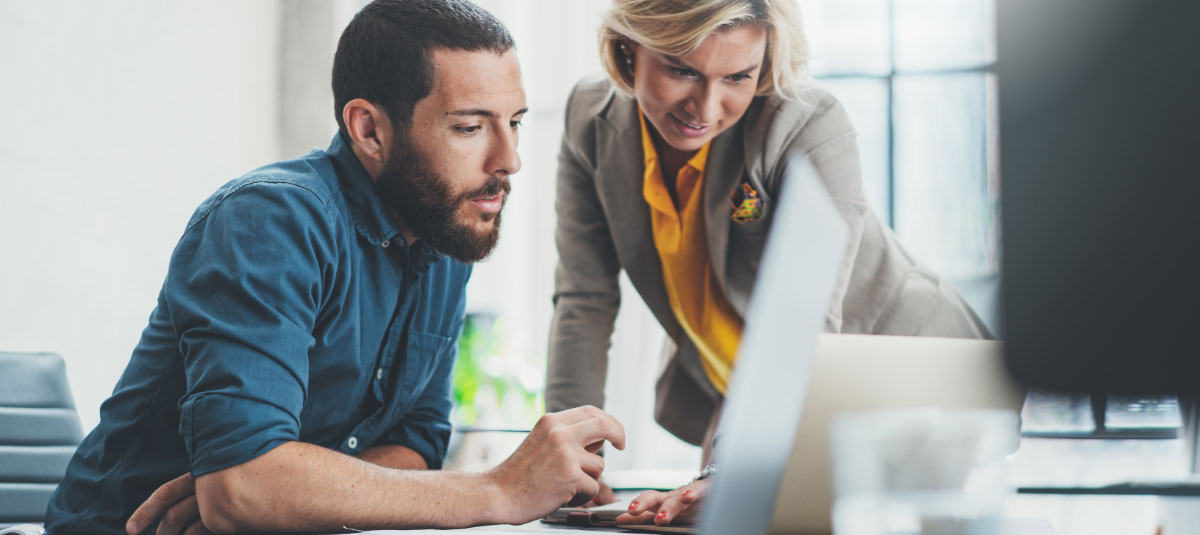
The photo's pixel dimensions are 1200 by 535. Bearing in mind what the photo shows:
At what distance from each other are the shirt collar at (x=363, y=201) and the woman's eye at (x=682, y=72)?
1.55ft

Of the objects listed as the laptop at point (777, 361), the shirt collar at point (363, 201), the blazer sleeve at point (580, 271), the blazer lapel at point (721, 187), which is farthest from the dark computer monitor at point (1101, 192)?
the blazer sleeve at point (580, 271)

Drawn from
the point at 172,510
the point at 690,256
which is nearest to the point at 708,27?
the point at 690,256

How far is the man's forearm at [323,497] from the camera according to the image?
0.86 metres

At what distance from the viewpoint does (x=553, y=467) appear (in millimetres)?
932

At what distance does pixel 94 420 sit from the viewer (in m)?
2.88

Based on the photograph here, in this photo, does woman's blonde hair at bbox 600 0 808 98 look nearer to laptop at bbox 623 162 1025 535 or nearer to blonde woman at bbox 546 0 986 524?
blonde woman at bbox 546 0 986 524

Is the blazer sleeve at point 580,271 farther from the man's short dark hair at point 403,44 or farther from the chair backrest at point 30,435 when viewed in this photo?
the chair backrest at point 30,435

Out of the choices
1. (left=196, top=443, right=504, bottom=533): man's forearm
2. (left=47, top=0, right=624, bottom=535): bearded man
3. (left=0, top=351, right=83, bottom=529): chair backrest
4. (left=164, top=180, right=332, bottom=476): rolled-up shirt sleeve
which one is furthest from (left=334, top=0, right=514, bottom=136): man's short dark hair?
(left=0, top=351, right=83, bottom=529): chair backrest

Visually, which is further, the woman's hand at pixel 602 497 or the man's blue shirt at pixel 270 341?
the woman's hand at pixel 602 497

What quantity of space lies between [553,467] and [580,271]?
0.75 meters

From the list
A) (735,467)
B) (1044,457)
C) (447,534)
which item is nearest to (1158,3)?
(735,467)

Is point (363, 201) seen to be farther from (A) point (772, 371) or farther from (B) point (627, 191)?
(A) point (772, 371)

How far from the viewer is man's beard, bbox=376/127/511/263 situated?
3.92 feet

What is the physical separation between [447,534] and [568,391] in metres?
0.80
